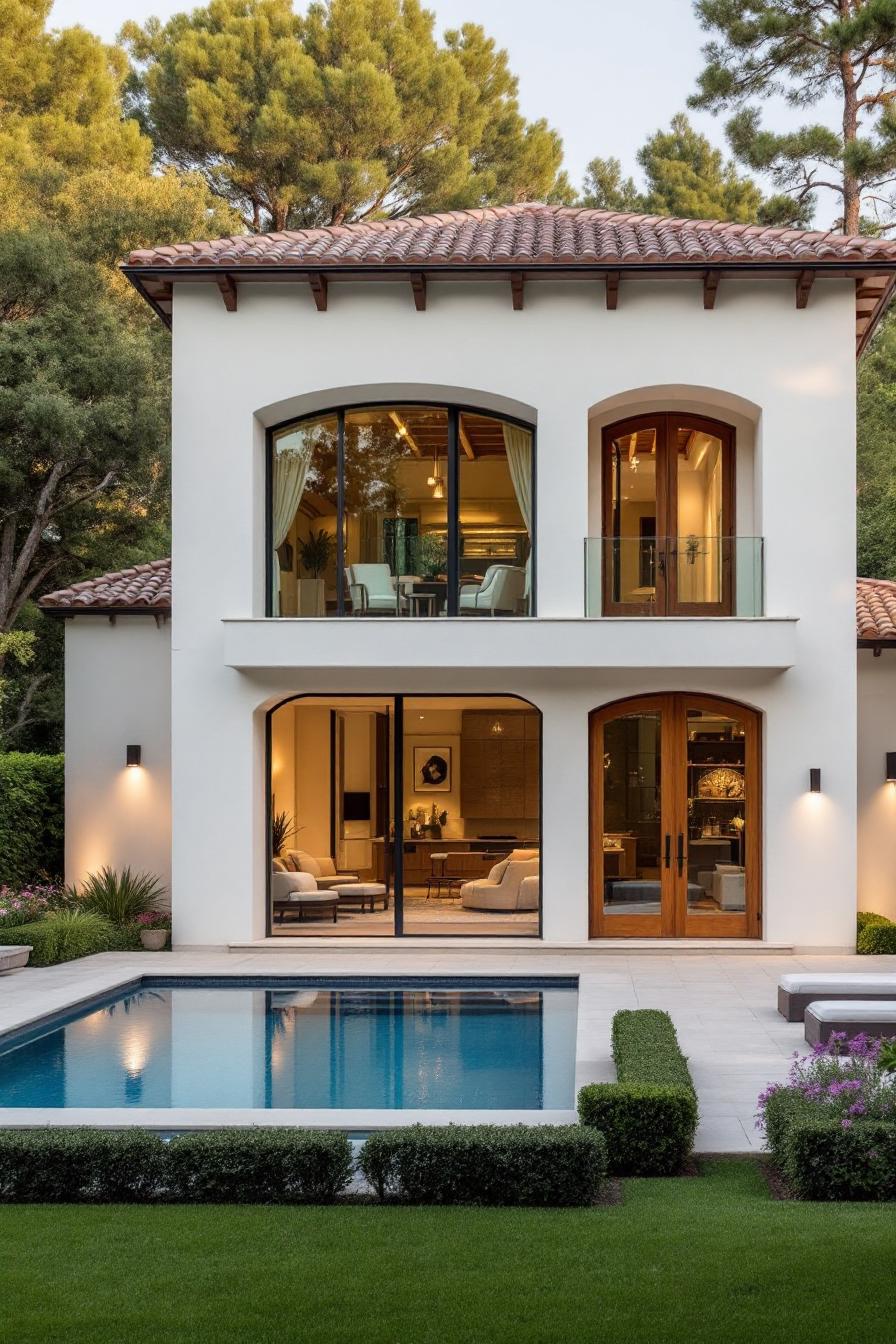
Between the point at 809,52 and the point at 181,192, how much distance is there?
14712 millimetres

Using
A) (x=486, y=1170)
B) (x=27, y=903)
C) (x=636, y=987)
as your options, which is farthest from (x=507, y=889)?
(x=486, y=1170)

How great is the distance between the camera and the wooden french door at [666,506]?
57.5 feet

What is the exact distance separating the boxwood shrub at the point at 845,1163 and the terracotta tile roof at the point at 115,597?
13.0 m

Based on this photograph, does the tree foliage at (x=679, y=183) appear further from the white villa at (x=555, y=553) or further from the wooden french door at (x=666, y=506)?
the white villa at (x=555, y=553)

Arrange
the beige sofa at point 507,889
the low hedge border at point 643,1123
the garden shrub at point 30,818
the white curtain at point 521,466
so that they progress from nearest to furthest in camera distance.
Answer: the low hedge border at point 643,1123
the white curtain at point 521,466
the beige sofa at point 507,889
the garden shrub at point 30,818

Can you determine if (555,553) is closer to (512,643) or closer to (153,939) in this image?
(512,643)

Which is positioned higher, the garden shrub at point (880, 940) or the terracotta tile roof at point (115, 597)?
the terracotta tile roof at point (115, 597)

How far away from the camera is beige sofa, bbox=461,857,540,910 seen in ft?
59.9

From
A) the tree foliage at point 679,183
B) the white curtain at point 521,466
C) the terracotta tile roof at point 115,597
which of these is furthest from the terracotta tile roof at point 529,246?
the tree foliage at point 679,183

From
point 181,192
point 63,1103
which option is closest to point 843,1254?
point 63,1103

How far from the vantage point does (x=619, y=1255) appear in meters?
6.22

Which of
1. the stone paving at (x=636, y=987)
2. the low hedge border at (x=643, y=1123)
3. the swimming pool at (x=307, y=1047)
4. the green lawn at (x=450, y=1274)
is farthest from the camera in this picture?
the swimming pool at (x=307, y=1047)

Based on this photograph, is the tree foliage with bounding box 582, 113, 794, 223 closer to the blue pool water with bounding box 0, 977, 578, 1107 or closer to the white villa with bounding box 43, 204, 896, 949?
the white villa with bounding box 43, 204, 896, 949

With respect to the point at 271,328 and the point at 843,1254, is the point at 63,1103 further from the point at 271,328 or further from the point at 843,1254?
the point at 271,328
